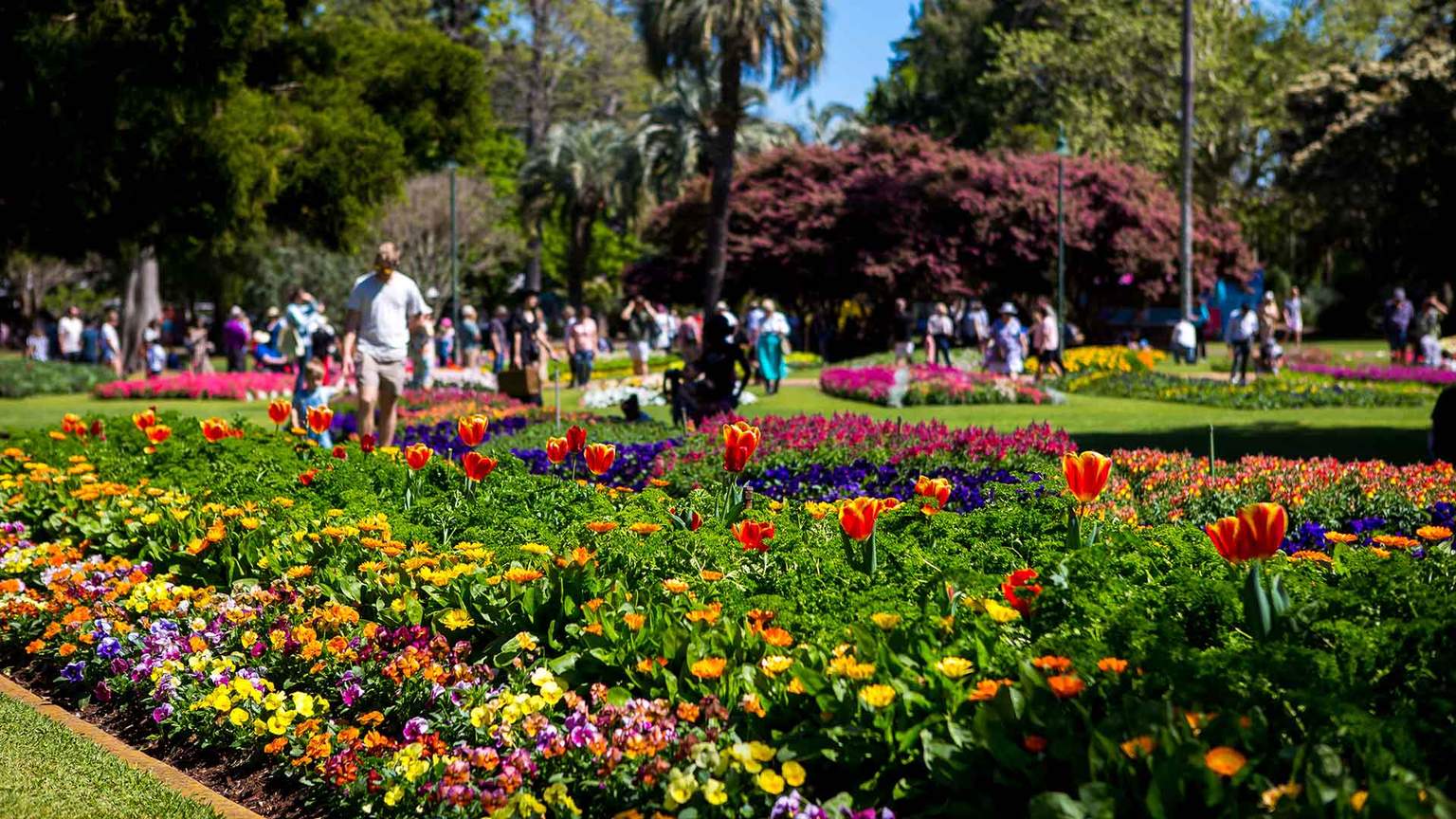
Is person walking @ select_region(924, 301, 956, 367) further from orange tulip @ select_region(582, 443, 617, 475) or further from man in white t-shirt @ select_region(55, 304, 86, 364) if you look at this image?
orange tulip @ select_region(582, 443, 617, 475)

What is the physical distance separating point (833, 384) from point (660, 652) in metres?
18.9

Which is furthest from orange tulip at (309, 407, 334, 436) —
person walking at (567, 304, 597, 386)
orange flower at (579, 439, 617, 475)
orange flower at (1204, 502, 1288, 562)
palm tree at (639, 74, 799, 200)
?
palm tree at (639, 74, 799, 200)

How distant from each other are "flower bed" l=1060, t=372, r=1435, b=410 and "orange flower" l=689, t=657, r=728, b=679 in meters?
17.4

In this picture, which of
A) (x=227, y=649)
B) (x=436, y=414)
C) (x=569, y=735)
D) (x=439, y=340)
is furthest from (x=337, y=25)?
(x=569, y=735)

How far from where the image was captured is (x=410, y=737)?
4395 millimetres

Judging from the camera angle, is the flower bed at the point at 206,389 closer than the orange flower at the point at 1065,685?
No

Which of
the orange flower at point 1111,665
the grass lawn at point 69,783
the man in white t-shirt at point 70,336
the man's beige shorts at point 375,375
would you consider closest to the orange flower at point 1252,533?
the orange flower at point 1111,665

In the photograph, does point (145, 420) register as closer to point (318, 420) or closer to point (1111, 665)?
point (318, 420)

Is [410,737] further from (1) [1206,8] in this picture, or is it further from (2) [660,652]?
(1) [1206,8]

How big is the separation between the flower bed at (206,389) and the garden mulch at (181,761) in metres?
19.5

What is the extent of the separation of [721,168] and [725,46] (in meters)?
2.56

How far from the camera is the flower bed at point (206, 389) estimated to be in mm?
24719

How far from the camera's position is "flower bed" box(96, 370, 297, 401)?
2472cm

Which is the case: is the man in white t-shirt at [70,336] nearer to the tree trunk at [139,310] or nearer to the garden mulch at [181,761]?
the tree trunk at [139,310]
